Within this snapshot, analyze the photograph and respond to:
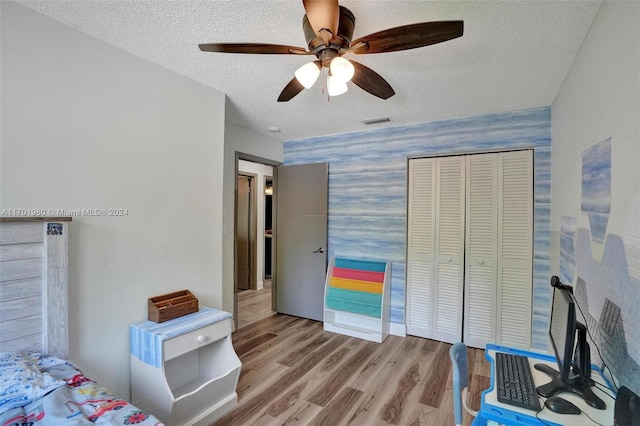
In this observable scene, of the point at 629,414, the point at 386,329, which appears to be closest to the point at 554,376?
the point at 629,414

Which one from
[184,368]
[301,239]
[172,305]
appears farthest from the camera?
[301,239]

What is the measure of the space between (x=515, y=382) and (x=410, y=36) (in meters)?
1.55

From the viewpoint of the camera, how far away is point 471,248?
10.6 ft

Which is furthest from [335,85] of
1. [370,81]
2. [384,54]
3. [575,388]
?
[575,388]

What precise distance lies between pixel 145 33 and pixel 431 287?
3.34 m

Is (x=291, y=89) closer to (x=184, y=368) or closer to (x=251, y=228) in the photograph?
(x=184, y=368)

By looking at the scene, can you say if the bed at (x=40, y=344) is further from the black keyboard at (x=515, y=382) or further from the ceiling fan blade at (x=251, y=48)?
Result: the black keyboard at (x=515, y=382)

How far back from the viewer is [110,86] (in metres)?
1.91

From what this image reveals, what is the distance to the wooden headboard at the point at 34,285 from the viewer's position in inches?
58.6

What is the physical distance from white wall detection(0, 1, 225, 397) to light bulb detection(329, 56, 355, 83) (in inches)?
54.2

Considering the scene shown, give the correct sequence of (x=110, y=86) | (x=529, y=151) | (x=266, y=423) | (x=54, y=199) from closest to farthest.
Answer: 1. (x=54, y=199)
2. (x=110, y=86)
3. (x=266, y=423)
4. (x=529, y=151)

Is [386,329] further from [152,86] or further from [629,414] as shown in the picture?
[152,86]

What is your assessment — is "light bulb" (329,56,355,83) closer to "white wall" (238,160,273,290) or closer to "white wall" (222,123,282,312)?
"white wall" (222,123,282,312)

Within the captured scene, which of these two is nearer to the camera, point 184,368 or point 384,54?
point 384,54
